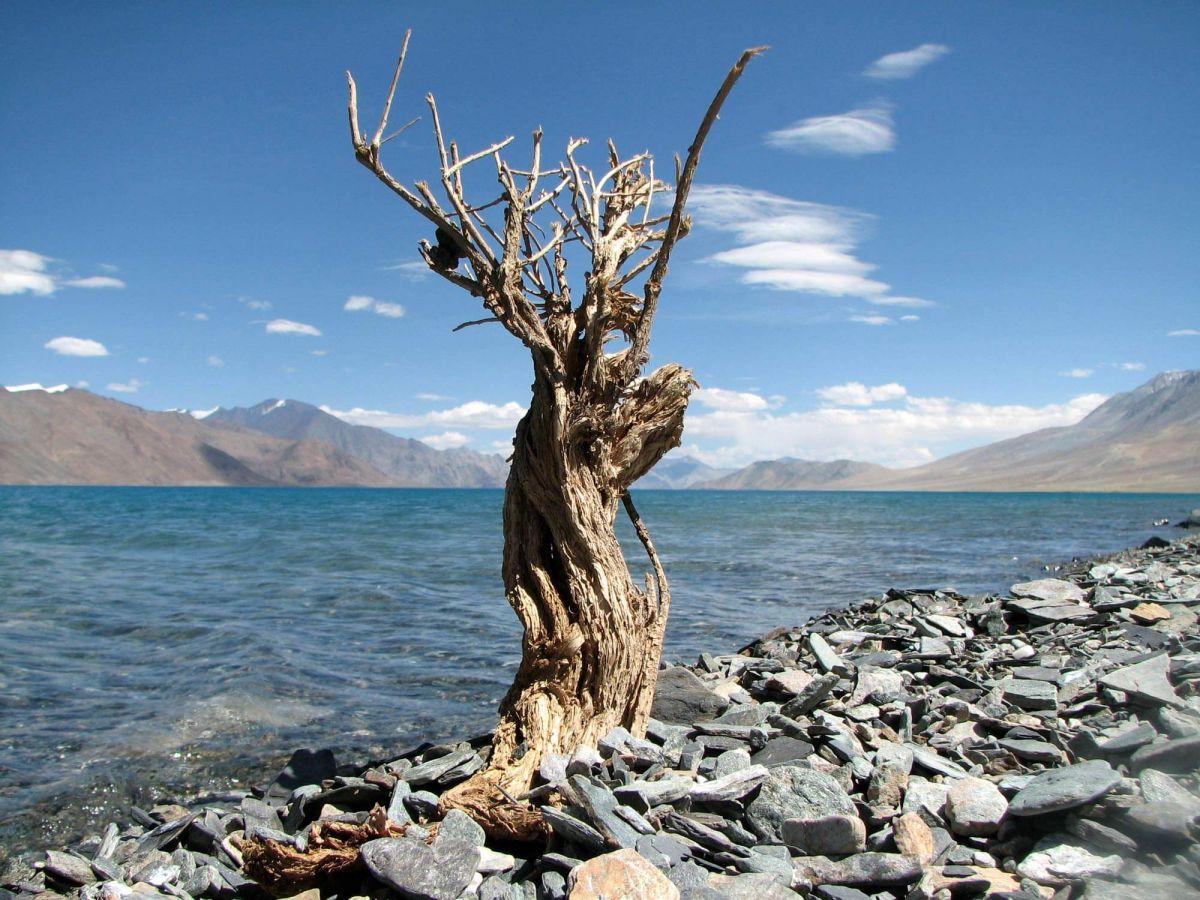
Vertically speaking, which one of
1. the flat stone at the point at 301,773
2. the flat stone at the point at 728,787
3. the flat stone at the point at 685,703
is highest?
the flat stone at the point at 728,787

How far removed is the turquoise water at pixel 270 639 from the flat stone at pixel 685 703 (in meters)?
3.07

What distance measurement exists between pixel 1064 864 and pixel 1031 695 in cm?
330

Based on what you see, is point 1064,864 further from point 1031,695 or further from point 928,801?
point 1031,695

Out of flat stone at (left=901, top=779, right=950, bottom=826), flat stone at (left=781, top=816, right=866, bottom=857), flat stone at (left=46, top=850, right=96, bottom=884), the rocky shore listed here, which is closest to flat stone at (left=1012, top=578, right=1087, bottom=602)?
the rocky shore

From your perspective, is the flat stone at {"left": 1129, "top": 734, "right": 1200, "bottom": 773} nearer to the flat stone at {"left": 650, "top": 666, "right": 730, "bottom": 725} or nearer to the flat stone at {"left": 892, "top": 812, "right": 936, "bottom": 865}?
the flat stone at {"left": 892, "top": 812, "right": 936, "bottom": 865}

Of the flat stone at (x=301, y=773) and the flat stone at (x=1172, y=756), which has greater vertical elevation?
the flat stone at (x=1172, y=756)

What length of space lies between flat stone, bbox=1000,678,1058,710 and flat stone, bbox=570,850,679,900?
453cm

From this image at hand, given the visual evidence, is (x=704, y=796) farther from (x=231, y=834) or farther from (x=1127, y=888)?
(x=231, y=834)

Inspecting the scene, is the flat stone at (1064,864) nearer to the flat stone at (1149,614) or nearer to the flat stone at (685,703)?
the flat stone at (685,703)

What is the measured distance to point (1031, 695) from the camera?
7094 millimetres

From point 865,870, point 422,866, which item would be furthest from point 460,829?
point 865,870

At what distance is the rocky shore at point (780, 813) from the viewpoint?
4137 millimetres

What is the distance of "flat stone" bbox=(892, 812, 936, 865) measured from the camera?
436 cm

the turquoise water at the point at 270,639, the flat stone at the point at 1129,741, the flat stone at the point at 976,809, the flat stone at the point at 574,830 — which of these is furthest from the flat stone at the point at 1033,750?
the turquoise water at the point at 270,639
